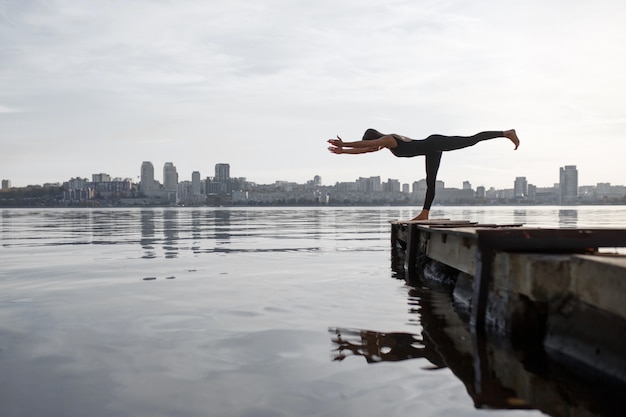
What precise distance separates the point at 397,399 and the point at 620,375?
6.48 ft

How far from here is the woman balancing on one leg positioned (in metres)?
13.2

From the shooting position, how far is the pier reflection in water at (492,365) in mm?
4922

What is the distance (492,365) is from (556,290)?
1.03m

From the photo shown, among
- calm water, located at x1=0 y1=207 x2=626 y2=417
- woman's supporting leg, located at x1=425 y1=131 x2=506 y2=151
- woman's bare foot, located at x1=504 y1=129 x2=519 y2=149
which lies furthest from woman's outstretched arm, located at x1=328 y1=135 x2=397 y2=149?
calm water, located at x1=0 y1=207 x2=626 y2=417

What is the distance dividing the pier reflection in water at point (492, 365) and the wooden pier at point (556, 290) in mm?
203

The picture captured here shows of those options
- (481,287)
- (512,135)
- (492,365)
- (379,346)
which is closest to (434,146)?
(512,135)

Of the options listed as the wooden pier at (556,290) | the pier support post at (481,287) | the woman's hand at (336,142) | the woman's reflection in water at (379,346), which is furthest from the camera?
the woman's hand at (336,142)

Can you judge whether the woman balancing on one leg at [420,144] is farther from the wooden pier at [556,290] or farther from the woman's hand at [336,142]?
the wooden pier at [556,290]

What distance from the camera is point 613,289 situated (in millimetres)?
5012

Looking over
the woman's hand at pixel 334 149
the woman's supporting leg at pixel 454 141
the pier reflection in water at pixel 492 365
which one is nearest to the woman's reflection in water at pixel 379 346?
the pier reflection in water at pixel 492 365

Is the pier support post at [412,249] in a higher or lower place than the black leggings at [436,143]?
lower

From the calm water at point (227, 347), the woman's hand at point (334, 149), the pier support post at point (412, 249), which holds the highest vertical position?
the woman's hand at point (334, 149)

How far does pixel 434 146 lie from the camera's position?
47.4 feet

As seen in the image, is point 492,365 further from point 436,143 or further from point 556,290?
point 436,143
